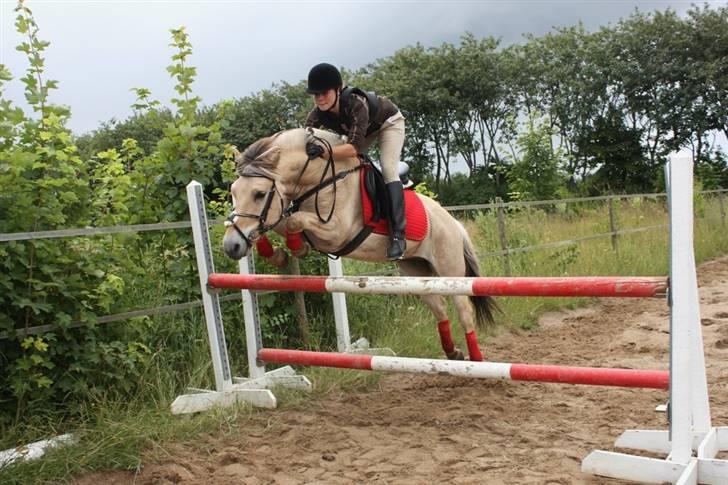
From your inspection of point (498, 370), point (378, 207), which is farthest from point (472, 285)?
point (378, 207)

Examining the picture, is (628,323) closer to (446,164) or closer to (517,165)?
(517,165)

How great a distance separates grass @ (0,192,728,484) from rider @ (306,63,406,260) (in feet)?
4.39

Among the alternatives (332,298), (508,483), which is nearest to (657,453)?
(508,483)

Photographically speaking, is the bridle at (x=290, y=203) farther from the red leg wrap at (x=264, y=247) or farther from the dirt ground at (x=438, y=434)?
the dirt ground at (x=438, y=434)

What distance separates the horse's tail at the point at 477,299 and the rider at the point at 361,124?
1.10m

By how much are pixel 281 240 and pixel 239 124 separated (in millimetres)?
29123

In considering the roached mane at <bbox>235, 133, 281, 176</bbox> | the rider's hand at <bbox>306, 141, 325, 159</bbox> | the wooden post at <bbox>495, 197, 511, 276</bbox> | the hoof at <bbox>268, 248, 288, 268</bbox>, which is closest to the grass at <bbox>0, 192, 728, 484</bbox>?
the wooden post at <bbox>495, 197, 511, 276</bbox>

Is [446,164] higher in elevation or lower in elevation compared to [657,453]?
higher

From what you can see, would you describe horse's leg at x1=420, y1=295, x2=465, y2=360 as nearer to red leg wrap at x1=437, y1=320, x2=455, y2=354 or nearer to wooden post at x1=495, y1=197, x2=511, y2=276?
red leg wrap at x1=437, y1=320, x2=455, y2=354

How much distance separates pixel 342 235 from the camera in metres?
3.76

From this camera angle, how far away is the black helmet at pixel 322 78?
3.73 meters

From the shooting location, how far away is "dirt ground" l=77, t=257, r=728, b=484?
2949mm

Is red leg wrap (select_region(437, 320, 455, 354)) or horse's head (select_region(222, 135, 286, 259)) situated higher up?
horse's head (select_region(222, 135, 286, 259))

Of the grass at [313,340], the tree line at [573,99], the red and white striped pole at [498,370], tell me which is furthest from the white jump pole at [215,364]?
the tree line at [573,99]
